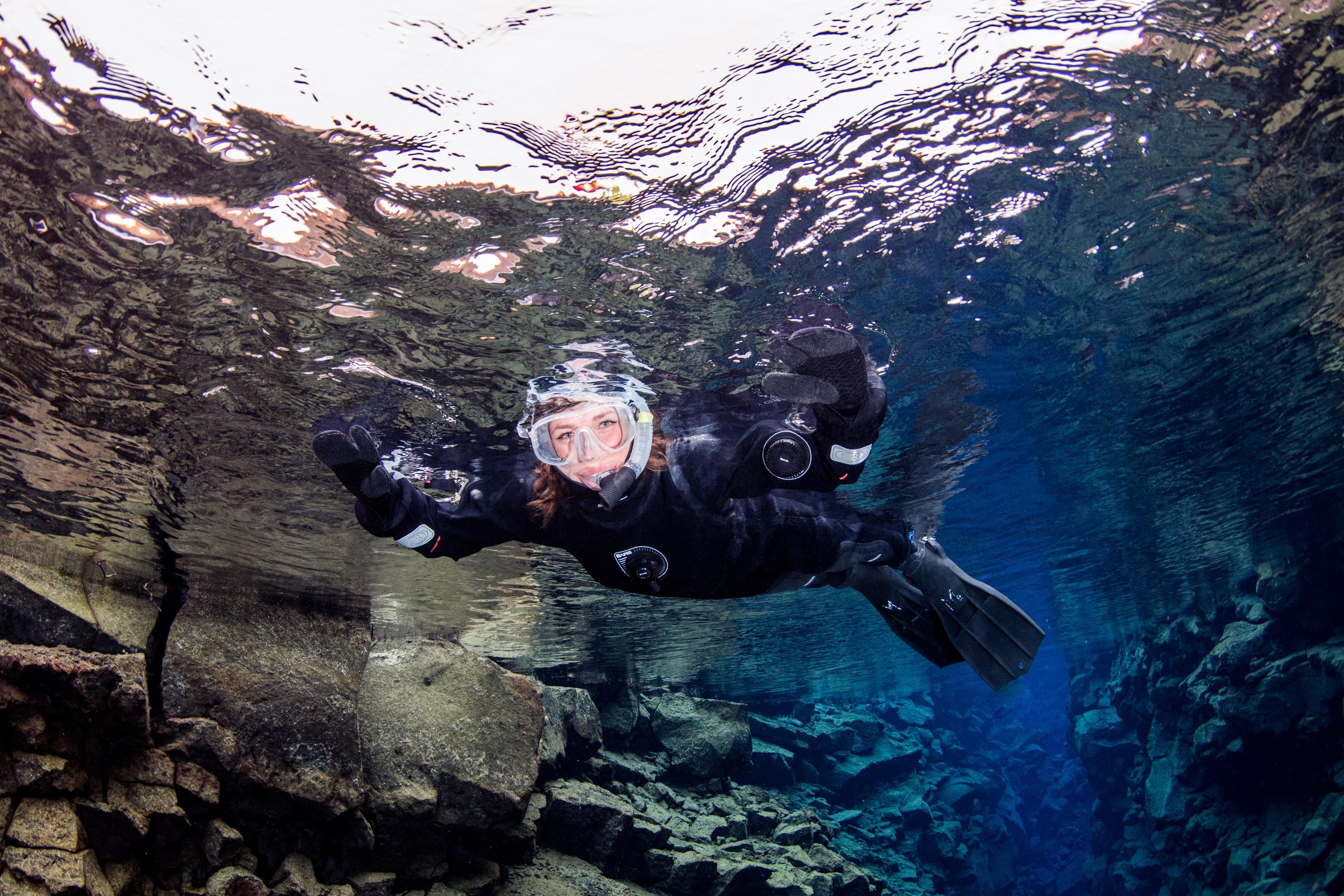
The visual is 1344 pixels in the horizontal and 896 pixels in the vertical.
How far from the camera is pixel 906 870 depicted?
2105 centimetres

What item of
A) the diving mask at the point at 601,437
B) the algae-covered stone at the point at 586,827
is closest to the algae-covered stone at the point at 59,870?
the diving mask at the point at 601,437

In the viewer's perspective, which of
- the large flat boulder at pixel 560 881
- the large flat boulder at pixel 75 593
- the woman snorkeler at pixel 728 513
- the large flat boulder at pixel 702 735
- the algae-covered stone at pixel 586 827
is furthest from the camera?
the large flat boulder at pixel 702 735

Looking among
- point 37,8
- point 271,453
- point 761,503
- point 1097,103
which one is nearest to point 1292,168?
point 1097,103

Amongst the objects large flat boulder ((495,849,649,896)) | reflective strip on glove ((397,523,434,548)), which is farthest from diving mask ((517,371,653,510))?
large flat boulder ((495,849,649,896))

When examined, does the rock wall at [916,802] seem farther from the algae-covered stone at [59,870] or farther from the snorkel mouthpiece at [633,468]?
the snorkel mouthpiece at [633,468]

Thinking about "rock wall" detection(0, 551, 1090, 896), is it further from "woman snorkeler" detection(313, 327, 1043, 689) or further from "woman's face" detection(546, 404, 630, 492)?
"woman's face" detection(546, 404, 630, 492)

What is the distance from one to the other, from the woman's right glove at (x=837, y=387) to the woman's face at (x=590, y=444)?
1716 millimetres

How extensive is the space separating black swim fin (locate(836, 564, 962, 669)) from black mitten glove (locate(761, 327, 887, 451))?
3.00 metres

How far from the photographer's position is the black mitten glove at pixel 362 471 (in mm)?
4483

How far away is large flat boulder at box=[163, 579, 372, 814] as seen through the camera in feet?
25.6

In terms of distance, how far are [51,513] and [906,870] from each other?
2505cm

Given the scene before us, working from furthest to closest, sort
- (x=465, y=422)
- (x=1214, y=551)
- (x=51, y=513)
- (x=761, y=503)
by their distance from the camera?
(x=1214, y=551), (x=51, y=513), (x=465, y=422), (x=761, y=503)

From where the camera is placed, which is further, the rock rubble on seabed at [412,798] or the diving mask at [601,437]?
the rock rubble on seabed at [412,798]

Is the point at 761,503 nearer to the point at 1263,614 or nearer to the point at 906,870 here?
the point at 1263,614
